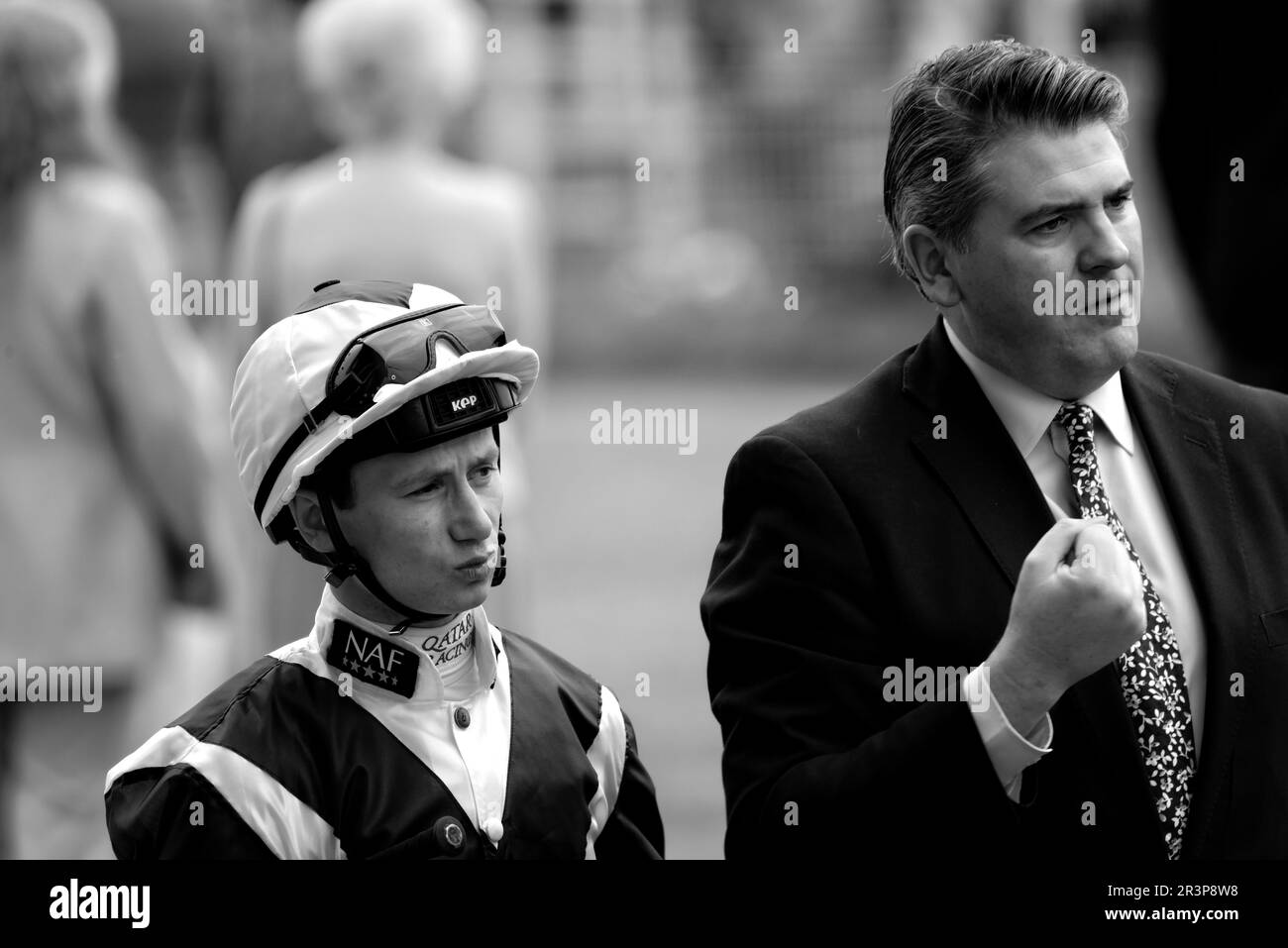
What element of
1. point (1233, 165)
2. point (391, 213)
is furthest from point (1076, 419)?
point (391, 213)

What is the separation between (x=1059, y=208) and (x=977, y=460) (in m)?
0.36

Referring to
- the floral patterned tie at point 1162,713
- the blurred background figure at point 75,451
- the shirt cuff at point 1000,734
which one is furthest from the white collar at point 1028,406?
the blurred background figure at point 75,451

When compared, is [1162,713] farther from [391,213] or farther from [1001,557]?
[391,213]

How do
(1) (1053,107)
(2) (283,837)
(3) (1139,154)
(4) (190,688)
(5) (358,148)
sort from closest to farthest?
(2) (283,837), (1) (1053,107), (4) (190,688), (5) (358,148), (3) (1139,154)

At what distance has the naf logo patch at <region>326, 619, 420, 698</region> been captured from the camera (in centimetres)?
279

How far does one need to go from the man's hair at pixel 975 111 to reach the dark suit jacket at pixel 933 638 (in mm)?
242

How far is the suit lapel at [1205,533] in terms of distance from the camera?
110 inches

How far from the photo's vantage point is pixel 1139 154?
57.4ft

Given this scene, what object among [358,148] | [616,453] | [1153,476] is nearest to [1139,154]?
[616,453]

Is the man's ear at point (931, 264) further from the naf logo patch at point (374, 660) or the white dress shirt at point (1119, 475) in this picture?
the naf logo patch at point (374, 660)

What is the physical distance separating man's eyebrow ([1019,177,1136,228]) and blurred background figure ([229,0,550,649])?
103 inches

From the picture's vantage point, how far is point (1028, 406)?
2951 millimetres
